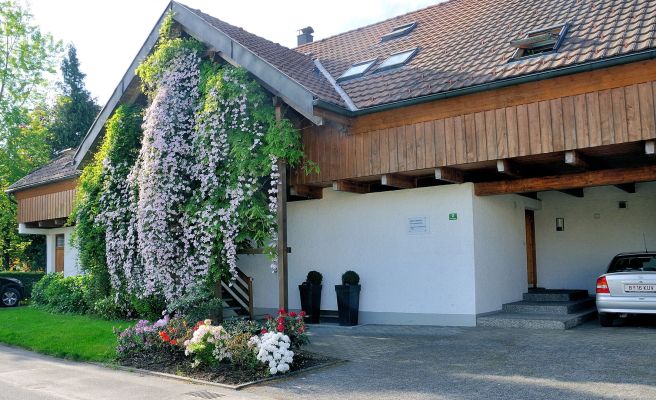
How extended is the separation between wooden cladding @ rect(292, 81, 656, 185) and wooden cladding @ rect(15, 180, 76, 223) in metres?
10.8

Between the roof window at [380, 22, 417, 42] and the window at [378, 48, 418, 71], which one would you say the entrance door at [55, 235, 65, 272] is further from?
the window at [378, 48, 418, 71]

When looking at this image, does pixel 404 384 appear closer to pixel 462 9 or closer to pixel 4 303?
pixel 462 9

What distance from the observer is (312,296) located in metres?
13.7

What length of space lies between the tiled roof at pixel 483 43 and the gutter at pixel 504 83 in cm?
18

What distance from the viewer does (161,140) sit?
12.2 metres

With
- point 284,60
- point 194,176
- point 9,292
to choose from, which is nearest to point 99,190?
point 194,176

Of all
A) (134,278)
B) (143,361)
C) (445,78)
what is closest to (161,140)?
(134,278)

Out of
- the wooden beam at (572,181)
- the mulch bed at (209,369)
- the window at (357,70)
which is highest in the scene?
the window at (357,70)

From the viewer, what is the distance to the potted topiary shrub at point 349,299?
12820 mm

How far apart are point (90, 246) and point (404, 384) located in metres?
9.98

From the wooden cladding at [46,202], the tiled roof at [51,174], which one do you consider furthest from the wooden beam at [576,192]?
the wooden cladding at [46,202]

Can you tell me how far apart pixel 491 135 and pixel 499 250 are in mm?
3390

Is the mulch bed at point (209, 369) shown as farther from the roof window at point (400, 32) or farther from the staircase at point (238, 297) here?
the roof window at point (400, 32)

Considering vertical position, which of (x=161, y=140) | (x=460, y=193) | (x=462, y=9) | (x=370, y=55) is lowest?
(x=460, y=193)
